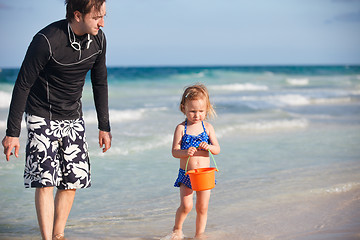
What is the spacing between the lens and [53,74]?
3.03m

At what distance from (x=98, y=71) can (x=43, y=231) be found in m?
1.22

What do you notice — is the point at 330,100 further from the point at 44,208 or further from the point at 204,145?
the point at 44,208

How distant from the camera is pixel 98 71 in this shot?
3367 millimetres

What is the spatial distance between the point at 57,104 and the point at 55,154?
0.36m

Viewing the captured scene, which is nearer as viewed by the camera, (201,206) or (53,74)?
(53,74)

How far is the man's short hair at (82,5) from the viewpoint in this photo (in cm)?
287

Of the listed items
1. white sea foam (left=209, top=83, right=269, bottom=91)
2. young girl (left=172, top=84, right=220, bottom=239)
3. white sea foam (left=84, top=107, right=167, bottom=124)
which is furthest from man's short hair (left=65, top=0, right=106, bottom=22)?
white sea foam (left=209, top=83, right=269, bottom=91)

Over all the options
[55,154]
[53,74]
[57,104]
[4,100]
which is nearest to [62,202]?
[55,154]

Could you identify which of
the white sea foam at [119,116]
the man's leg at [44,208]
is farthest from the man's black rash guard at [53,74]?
the white sea foam at [119,116]

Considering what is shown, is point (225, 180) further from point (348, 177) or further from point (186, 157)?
point (186, 157)

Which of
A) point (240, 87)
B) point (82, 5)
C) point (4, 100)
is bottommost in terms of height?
point (4, 100)

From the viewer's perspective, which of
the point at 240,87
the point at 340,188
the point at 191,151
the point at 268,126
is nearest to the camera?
the point at 191,151

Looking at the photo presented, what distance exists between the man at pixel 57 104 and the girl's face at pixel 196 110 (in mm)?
707

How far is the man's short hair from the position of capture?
113 inches
